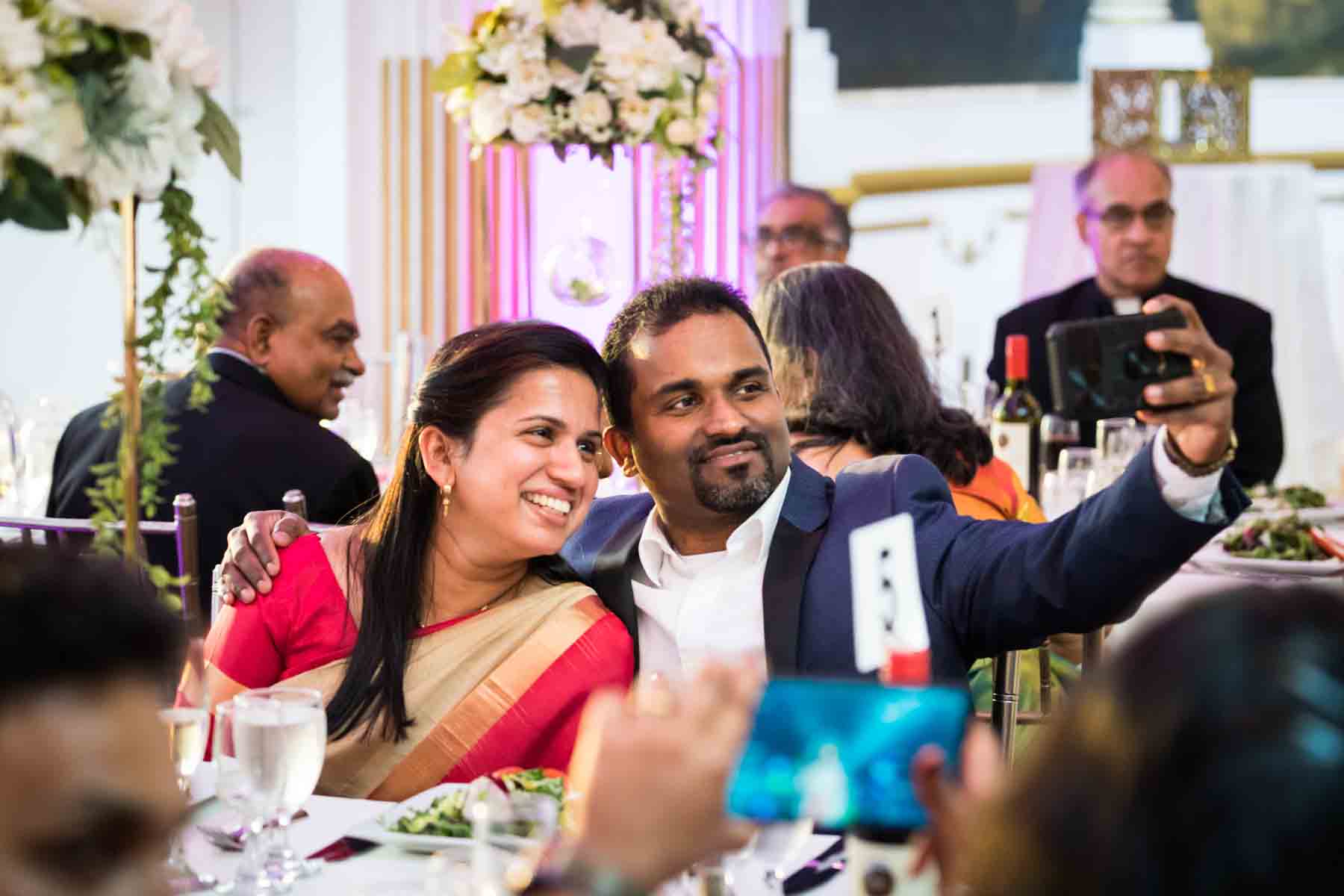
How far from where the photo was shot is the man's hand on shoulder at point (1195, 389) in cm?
159

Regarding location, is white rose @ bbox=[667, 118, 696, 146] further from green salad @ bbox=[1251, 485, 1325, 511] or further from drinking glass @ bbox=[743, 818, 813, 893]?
drinking glass @ bbox=[743, 818, 813, 893]

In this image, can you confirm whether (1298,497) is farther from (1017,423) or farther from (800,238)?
(800,238)

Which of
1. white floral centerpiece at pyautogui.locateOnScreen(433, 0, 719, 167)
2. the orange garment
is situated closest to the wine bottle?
the orange garment

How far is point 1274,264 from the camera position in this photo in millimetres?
6660

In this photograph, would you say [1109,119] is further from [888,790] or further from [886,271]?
[888,790]

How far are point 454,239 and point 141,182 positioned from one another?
5.52 metres

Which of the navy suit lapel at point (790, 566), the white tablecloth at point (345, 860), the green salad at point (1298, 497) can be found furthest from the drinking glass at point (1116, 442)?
the white tablecloth at point (345, 860)

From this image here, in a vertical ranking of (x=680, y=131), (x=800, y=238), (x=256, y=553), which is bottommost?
(x=256, y=553)

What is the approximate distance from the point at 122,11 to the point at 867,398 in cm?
176

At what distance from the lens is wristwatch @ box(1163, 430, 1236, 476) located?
5.46 feet

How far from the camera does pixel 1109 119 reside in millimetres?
6773

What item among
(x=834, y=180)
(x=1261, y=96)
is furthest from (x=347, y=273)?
(x=1261, y=96)

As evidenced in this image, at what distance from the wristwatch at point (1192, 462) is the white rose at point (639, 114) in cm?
196

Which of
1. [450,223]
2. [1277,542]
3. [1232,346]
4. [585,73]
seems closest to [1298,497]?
[1277,542]
